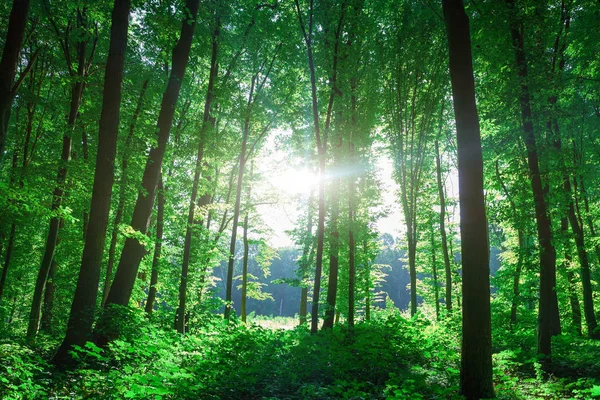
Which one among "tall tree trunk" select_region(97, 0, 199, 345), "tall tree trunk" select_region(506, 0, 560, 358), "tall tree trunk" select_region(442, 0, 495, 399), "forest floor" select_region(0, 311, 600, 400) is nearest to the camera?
"forest floor" select_region(0, 311, 600, 400)

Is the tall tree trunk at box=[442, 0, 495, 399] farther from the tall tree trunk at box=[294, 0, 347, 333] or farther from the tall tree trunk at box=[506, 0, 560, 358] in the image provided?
the tall tree trunk at box=[294, 0, 347, 333]

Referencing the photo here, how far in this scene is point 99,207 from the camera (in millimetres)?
6246

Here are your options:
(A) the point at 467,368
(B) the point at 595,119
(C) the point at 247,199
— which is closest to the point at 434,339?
(A) the point at 467,368

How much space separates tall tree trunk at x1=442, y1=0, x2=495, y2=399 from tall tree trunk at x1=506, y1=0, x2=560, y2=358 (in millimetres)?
2932

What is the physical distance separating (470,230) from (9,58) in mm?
8551

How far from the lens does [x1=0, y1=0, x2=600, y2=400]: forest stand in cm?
537

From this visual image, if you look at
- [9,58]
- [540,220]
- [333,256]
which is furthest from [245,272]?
[540,220]

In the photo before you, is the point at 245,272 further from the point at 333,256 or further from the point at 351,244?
the point at 351,244

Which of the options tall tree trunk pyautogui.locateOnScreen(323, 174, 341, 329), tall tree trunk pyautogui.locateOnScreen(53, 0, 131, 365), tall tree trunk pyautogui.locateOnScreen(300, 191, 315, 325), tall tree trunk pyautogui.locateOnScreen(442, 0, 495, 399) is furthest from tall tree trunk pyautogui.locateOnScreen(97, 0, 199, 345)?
tall tree trunk pyautogui.locateOnScreen(323, 174, 341, 329)

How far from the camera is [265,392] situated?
5266 mm

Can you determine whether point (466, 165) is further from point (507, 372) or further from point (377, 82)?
point (377, 82)

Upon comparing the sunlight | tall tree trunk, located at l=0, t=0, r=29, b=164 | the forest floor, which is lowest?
the forest floor

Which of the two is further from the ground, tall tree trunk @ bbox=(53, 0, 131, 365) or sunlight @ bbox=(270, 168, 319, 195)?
sunlight @ bbox=(270, 168, 319, 195)

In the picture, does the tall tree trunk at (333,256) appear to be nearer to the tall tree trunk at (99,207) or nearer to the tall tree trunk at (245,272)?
the tall tree trunk at (245,272)
